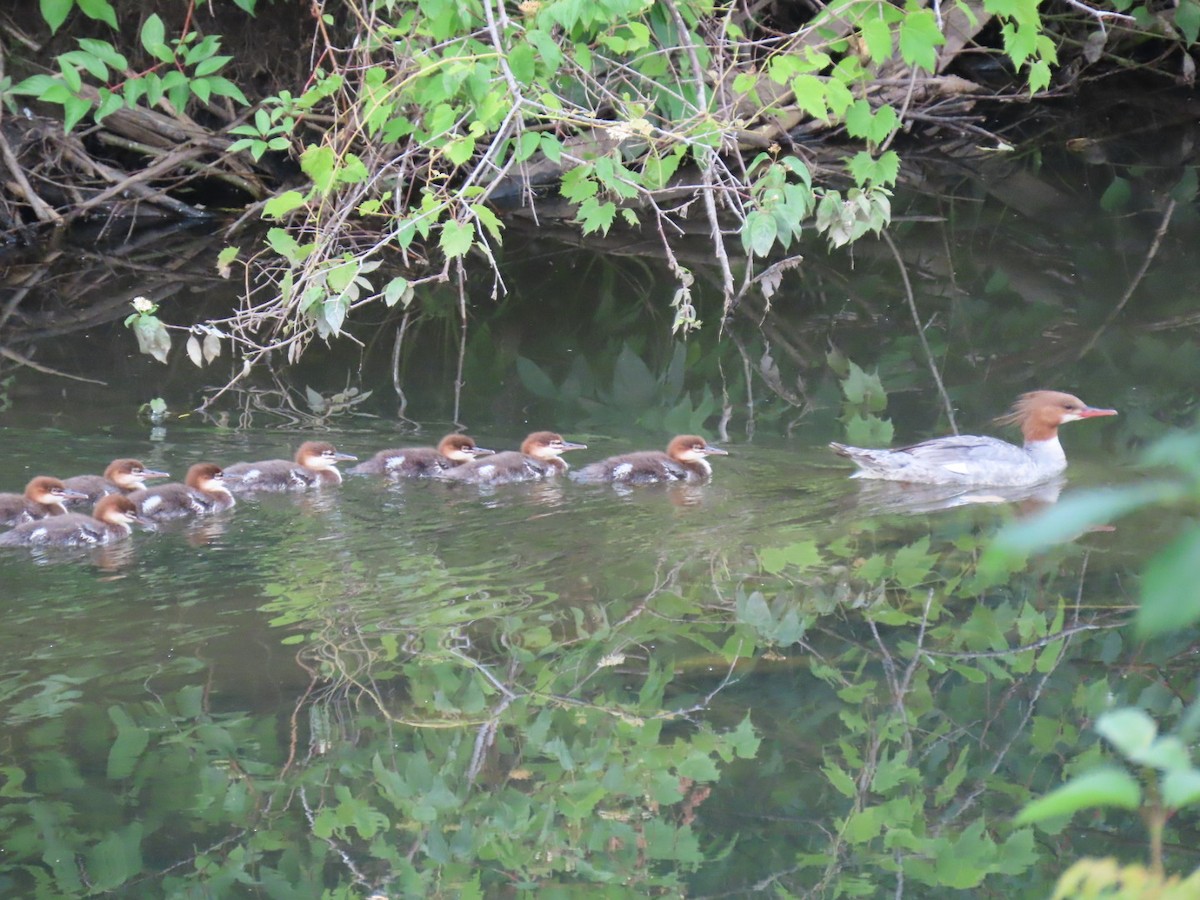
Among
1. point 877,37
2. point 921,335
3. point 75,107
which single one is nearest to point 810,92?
point 877,37

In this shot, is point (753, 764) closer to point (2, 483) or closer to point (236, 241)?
point (2, 483)

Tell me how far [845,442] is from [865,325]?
273 cm

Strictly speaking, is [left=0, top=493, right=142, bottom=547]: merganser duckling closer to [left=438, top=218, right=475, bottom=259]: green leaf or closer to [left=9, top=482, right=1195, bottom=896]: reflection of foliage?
[left=9, top=482, right=1195, bottom=896]: reflection of foliage

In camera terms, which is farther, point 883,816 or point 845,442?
point 845,442

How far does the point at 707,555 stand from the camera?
6.72m

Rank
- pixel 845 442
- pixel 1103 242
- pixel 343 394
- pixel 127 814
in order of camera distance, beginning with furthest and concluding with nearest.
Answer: pixel 1103 242
pixel 343 394
pixel 845 442
pixel 127 814

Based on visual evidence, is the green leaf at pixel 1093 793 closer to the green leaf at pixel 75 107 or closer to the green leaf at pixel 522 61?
the green leaf at pixel 522 61

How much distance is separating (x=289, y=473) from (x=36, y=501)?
4.41ft

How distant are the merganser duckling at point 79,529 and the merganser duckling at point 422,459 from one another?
154 centimetres

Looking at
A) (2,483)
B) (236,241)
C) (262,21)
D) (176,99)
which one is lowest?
(2,483)

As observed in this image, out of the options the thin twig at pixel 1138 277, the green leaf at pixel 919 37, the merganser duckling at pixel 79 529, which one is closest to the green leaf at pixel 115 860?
the merganser duckling at pixel 79 529

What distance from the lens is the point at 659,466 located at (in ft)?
26.5

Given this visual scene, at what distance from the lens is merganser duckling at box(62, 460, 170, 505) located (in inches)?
305

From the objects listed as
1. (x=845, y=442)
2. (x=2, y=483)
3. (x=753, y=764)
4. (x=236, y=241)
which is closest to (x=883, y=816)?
(x=753, y=764)
